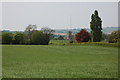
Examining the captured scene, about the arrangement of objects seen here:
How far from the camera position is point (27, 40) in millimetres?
55938

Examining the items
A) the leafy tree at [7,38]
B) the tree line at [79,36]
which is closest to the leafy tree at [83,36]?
the tree line at [79,36]

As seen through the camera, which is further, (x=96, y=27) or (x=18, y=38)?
(x=18, y=38)

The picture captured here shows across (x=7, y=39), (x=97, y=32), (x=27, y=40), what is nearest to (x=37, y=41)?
(x=27, y=40)

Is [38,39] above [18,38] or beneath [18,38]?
beneath

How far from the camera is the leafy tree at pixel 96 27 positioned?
4554 centimetres

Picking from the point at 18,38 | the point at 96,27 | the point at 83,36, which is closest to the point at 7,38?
the point at 18,38

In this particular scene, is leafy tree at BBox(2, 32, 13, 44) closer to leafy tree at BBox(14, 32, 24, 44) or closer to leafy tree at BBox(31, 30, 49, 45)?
leafy tree at BBox(14, 32, 24, 44)

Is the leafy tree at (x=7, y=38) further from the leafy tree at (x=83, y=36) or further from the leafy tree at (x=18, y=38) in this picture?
the leafy tree at (x=83, y=36)

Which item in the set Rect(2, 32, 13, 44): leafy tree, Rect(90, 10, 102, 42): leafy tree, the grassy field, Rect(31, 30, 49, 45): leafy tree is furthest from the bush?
the grassy field

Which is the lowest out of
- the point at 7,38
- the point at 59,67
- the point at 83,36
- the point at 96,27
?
the point at 59,67

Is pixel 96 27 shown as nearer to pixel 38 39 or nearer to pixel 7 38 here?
pixel 38 39

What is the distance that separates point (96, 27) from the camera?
46594mm

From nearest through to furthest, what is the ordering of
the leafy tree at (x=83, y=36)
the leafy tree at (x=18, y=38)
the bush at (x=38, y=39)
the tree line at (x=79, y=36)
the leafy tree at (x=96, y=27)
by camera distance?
the leafy tree at (x=96, y=27) → the tree line at (x=79, y=36) → the leafy tree at (x=18, y=38) → the bush at (x=38, y=39) → the leafy tree at (x=83, y=36)

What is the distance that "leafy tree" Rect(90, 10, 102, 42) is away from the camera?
149 ft
